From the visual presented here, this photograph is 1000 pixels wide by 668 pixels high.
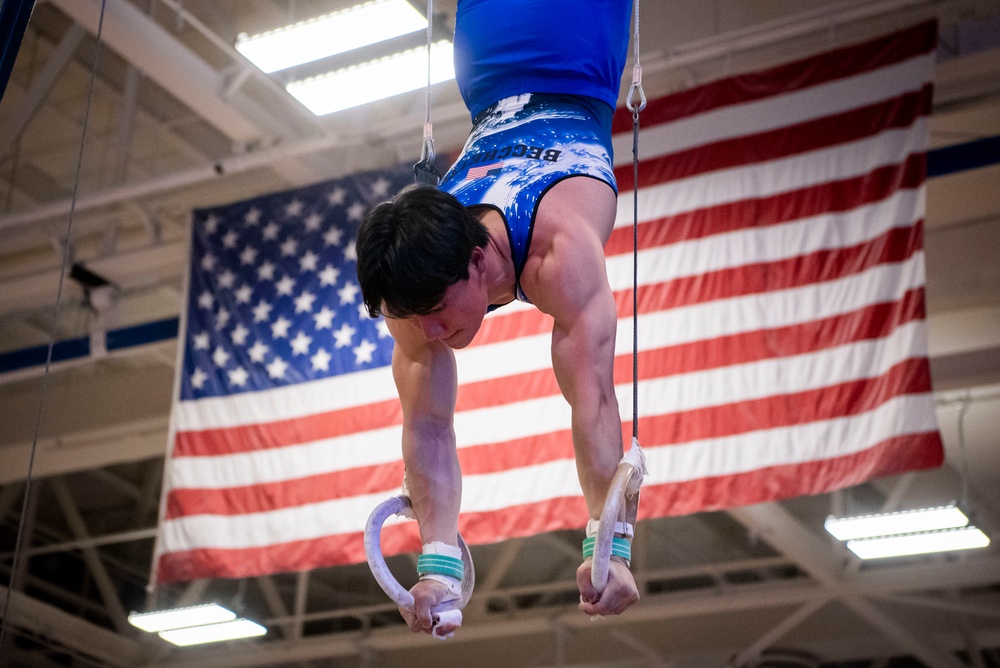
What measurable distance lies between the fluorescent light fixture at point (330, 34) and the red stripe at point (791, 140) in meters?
1.59

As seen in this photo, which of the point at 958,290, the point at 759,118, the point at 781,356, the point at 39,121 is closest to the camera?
the point at 781,356

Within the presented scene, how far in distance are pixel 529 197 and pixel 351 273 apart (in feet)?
16.7

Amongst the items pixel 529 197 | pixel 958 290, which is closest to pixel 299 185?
pixel 958 290

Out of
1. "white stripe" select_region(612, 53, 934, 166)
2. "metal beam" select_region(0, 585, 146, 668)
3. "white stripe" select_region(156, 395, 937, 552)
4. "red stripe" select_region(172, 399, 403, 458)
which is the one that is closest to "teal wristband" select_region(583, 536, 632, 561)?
"white stripe" select_region(156, 395, 937, 552)

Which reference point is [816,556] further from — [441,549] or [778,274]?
[441,549]

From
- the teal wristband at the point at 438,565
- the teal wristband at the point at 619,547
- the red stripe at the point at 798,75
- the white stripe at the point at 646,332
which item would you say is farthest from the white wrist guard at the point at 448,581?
the red stripe at the point at 798,75

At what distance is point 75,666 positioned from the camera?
14.1m

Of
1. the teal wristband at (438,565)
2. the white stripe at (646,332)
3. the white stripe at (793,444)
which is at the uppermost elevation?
the white stripe at (646,332)

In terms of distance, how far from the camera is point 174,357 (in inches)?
393

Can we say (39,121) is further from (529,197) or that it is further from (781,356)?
(529,197)

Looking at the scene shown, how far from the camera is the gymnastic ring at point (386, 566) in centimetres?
274

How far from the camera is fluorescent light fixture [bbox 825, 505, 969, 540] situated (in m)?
8.07

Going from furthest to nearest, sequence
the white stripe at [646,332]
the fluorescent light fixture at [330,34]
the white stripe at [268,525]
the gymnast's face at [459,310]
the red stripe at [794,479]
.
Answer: the white stripe at [268,525] → the fluorescent light fixture at [330,34] → the white stripe at [646,332] → the red stripe at [794,479] → the gymnast's face at [459,310]

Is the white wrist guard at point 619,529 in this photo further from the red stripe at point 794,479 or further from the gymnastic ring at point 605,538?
the red stripe at point 794,479
